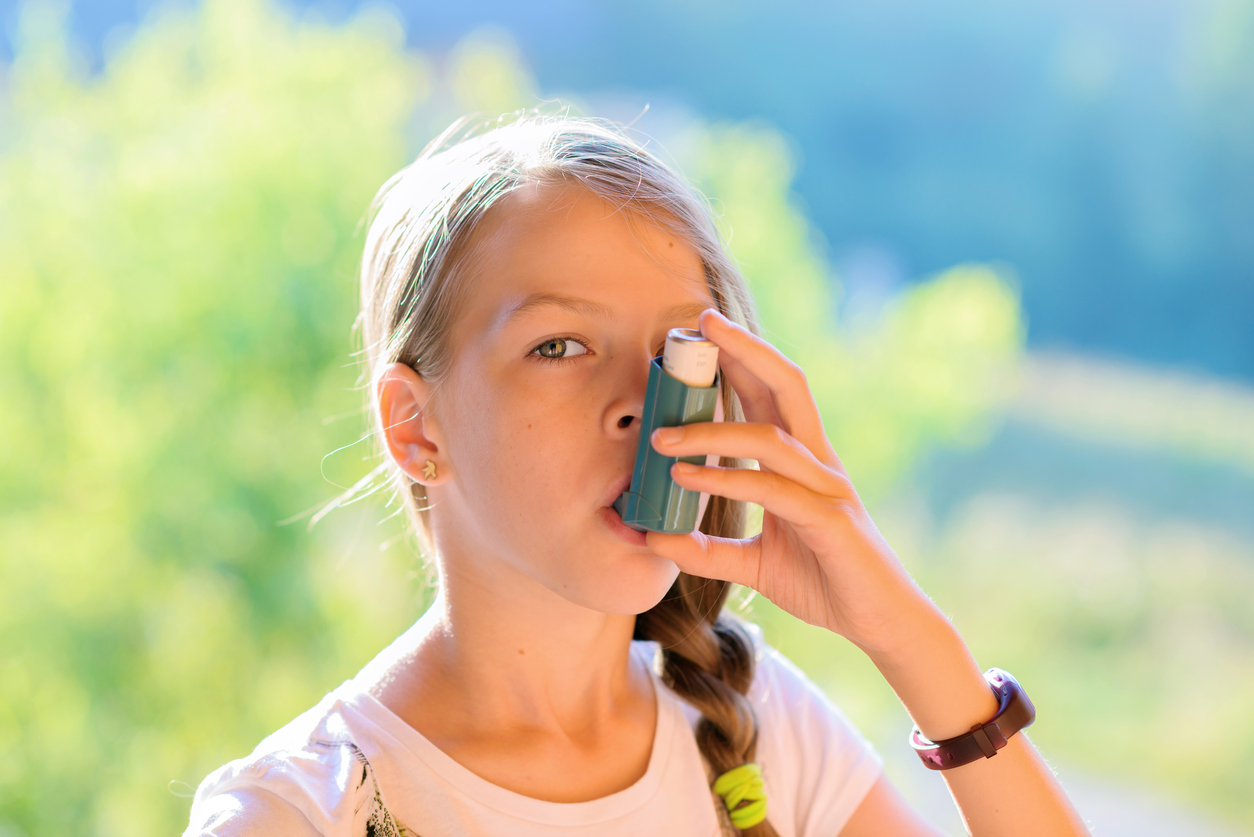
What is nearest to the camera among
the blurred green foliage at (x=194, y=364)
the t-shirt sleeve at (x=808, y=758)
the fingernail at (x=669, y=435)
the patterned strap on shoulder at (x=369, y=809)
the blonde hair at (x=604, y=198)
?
the fingernail at (x=669, y=435)

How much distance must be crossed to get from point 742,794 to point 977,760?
0.31m

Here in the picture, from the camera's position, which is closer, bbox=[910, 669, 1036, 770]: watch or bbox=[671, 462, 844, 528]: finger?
bbox=[671, 462, 844, 528]: finger

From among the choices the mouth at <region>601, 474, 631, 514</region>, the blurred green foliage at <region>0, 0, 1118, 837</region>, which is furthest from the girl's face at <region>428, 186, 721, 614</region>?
the blurred green foliage at <region>0, 0, 1118, 837</region>

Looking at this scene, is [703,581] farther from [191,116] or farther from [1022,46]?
[1022,46]

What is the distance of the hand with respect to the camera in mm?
974

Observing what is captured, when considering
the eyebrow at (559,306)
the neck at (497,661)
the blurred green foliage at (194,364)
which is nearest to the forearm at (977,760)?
the neck at (497,661)

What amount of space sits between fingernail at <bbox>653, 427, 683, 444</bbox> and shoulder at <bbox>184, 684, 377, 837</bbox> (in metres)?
0.53

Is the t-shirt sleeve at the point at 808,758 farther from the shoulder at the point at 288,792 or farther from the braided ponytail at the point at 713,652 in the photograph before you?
the shoulder at the point at 288,792

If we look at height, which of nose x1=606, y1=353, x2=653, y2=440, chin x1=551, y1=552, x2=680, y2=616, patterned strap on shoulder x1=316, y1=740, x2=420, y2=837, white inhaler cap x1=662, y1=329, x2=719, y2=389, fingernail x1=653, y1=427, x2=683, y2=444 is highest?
nose x1=606, y1=353, x2=653, y2=440

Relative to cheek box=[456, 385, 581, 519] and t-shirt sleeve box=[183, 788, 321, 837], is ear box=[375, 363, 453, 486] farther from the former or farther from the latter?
t-shirt sleeve box=[183, 788, 321, 837]

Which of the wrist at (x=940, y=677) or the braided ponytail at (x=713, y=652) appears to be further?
the braided ponytail at (x=713, y=652)

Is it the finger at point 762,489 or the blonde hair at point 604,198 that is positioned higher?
the blonde hair at point 604,198

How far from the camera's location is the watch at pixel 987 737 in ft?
3.58

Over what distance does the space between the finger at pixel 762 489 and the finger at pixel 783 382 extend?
68mm
